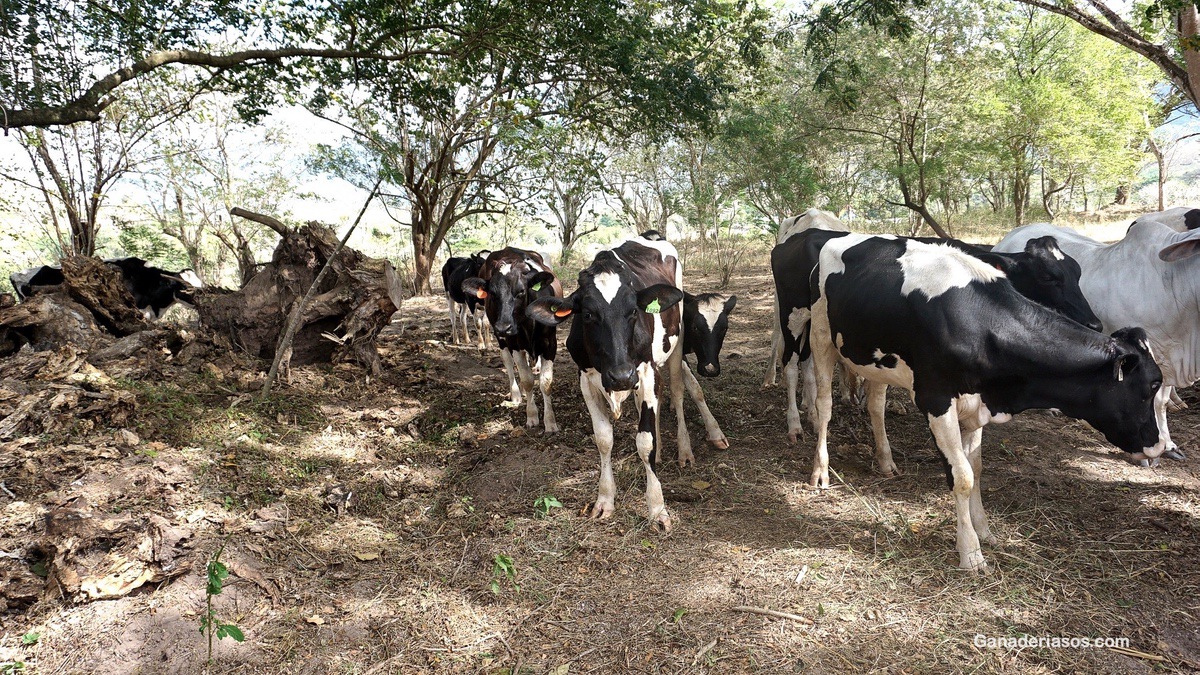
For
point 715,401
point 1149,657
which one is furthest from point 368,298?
point 1149,657

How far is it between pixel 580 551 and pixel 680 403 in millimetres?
2022

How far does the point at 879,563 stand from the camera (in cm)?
412

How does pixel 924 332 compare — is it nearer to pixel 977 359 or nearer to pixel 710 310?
pixel 977 359

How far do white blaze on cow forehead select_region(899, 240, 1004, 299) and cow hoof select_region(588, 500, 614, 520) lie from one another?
270 cm

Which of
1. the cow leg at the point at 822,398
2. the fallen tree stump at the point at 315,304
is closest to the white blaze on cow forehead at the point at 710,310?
the cow leg at the point at 822,398

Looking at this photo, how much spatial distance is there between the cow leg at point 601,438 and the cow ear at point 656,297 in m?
0.64

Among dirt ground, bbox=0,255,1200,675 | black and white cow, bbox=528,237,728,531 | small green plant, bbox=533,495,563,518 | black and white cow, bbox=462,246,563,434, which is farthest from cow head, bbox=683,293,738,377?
small green plant, bbox=533,495,563,518

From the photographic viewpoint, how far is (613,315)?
4559mm

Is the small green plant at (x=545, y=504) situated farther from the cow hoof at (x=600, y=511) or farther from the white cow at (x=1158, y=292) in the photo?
the white cow at (x=1158, y=292)

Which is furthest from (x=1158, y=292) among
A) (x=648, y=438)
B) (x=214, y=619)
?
(x=214, y=619)

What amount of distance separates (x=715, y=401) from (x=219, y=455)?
5.14 metres

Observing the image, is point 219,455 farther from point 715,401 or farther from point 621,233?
point 621,233

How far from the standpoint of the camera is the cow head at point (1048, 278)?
5.47m

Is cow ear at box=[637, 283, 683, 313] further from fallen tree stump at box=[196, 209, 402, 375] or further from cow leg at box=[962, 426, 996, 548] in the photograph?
fallen tree stump at box=[196, 209, 402, 375]
